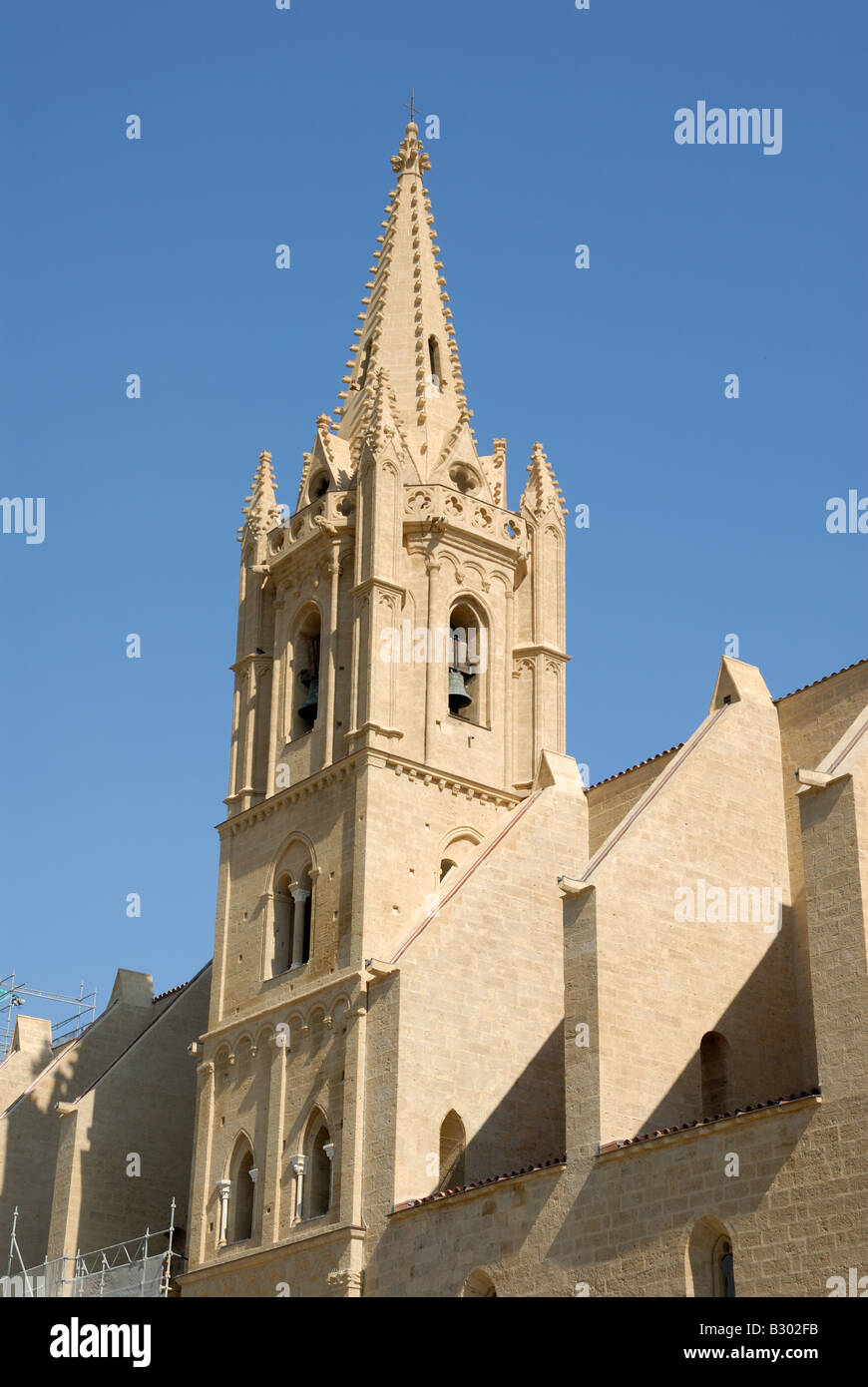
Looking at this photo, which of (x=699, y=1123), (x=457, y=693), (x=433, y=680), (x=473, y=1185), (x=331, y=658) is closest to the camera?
(x=699, y=1123)

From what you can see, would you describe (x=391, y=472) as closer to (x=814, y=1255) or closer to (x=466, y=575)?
(x=466, y=575)

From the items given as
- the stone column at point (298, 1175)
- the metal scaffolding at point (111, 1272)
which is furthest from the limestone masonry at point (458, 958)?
the metal scaffolding at point (111, 1272)

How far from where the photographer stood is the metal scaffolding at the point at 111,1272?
32.2m

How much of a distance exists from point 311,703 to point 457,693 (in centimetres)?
274

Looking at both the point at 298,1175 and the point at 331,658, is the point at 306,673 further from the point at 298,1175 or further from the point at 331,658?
the point at 298,1175

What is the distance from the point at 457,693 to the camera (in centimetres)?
3466

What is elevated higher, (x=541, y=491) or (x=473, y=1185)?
(x=541, y=491)

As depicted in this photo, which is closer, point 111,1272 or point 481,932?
point 481,932

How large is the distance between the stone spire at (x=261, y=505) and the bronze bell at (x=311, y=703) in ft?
12.9

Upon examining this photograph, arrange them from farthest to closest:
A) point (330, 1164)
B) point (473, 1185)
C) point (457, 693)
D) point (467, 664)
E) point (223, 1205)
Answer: point (467, 664) < point (457, 693) < point (223, 1205) < point (330, 1164) < point (473, 1185)

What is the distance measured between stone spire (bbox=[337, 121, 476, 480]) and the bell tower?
0.22 ft

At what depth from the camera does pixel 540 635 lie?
36094 mm

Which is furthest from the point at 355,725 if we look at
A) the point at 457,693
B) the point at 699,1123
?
the point at 699,1123
